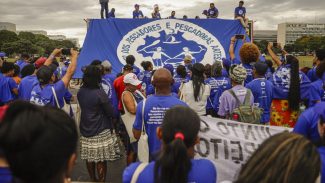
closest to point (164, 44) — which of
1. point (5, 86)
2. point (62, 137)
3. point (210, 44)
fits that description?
point (210, 44)

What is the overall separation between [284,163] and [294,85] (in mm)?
3563

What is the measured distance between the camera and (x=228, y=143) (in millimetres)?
3371

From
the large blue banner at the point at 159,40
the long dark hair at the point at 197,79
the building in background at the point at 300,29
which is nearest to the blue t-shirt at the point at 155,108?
the long dark hair at the point at 197,79

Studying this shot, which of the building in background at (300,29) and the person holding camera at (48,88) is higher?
the building in background at (300,29)

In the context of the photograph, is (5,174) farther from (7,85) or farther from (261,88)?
(7,85)

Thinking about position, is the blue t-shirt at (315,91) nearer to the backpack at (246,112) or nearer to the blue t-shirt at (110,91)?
the backpack at (246,112)

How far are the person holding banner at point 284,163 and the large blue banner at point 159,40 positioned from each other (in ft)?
30.0

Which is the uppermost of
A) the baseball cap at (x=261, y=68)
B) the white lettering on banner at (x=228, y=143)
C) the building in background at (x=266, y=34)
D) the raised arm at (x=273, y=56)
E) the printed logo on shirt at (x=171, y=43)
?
the building in background at (x=266, y=34)

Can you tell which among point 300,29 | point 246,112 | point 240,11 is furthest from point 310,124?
point 300,29

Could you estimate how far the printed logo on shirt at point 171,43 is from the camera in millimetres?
10602

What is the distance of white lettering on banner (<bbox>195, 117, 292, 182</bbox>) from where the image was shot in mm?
3314

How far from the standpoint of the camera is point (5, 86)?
5992mm

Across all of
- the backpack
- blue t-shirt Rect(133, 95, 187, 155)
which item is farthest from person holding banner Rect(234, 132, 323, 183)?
the backpack

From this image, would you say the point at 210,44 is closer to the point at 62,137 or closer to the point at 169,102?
the point at 169,102
